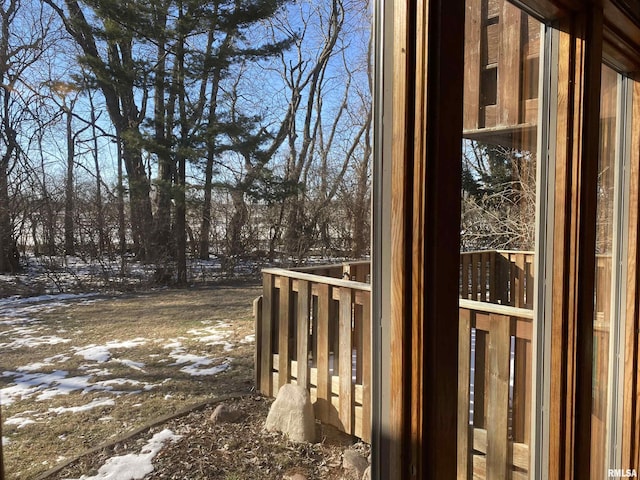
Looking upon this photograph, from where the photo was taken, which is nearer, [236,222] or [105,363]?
[105,363]

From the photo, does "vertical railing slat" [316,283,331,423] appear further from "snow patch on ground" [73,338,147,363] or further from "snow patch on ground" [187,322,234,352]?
"snow patch on ground" [73,338,147,363]

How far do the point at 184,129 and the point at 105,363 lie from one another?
13.7 inches

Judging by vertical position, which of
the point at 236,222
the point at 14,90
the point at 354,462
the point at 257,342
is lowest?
the point at 354,462

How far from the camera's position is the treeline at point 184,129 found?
1.56 ft

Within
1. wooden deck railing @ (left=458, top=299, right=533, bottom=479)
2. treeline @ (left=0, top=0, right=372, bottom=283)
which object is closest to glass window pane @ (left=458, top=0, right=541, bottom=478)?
wooden deck railing @ (left=458, top=299, right=533, bottom=479)

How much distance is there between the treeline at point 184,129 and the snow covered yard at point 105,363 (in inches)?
2.6

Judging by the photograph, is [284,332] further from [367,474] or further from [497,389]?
[497,389]

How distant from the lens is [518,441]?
1225 mm

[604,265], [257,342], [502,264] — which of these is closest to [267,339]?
[257,342]

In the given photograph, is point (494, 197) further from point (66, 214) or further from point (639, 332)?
point (639, 332)

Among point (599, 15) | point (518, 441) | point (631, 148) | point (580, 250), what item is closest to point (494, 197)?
point (580, 250)

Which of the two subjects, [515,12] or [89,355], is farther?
[515,12]

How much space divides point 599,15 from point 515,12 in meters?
0.27

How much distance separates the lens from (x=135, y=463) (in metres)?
0.65
